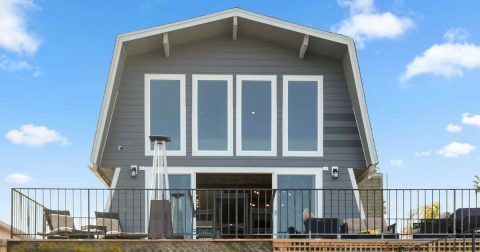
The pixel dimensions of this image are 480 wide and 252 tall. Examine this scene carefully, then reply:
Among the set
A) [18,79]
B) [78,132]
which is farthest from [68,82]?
[78,132]

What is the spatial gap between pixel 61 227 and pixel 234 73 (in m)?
4.28

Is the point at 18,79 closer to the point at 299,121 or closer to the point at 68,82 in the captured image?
the point at 68,82

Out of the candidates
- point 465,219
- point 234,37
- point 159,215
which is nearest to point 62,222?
point 159,215

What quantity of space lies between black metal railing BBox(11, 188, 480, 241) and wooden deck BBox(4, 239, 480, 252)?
15 cm

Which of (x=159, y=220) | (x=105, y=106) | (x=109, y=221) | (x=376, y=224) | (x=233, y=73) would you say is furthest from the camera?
(x=233, y=73)

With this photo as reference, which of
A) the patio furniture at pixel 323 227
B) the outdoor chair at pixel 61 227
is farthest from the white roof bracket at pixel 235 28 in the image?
the outdoor chair at pixel 61 227

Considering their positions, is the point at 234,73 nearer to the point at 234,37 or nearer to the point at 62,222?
the point at 234,37

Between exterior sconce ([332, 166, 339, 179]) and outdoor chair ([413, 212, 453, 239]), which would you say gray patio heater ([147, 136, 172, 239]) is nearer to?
exterior sconce ([332, 166, 339, 179])

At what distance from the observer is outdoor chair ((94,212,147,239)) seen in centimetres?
921

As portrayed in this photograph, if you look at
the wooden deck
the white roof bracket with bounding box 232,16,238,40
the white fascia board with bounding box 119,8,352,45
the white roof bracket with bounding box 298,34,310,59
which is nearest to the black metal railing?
the wooden deck

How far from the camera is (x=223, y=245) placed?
8.90m

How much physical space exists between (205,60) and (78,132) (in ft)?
16.3

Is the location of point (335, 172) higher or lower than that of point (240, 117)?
lower

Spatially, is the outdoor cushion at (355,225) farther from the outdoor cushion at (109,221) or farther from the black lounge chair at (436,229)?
the outdoor cushion at (109,221)
